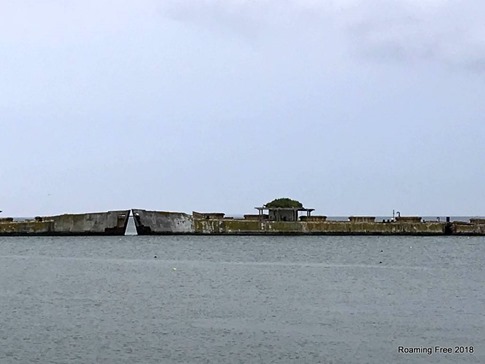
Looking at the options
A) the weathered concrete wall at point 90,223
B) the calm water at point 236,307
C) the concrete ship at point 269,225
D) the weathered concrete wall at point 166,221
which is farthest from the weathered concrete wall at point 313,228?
the calm water at point 236,307

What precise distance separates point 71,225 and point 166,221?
9.51 metres

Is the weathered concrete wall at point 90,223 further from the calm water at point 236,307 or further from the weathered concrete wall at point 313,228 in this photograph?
the calm water at point 236,307

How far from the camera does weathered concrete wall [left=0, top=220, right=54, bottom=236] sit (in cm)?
9331

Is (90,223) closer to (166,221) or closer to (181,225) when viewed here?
(166,221)

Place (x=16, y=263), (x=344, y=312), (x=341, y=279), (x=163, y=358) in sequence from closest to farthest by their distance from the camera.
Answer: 1. (x=163, y=358)
2. (x=344, y=312)
3. (x=341, y=279)
4. (x=16, y=263)

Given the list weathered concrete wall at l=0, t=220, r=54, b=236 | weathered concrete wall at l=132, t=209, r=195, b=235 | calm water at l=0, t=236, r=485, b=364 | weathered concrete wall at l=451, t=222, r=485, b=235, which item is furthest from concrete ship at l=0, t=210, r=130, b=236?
weathered concrete wall at l=451, t=222, r=485, b=235

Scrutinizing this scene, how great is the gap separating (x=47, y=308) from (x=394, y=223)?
66915mm

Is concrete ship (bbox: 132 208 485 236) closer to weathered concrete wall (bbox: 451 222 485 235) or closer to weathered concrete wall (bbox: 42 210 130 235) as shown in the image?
weathered concrete wall (bbox: 451 222 485 235)

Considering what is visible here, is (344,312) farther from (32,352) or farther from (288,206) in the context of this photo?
(288,206)

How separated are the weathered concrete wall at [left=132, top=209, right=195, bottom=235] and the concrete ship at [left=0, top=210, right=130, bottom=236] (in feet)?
5.57

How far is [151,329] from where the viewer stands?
107 feet

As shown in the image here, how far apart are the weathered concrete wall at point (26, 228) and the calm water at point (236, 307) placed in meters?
20.3

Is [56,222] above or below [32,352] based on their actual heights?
above

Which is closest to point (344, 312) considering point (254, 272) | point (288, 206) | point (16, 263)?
point (254, 272)
